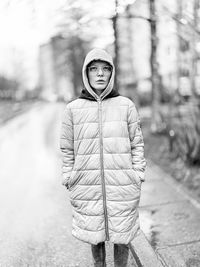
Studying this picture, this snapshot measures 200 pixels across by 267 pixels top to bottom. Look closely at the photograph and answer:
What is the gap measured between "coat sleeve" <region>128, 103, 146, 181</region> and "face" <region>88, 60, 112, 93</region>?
310mm

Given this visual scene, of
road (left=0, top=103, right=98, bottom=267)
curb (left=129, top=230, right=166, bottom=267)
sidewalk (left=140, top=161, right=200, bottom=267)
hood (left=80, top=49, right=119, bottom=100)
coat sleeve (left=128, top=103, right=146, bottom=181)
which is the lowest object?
road (left=0, top=103, right=98, bottom=267)

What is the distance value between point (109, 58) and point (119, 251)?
1759 millimetres

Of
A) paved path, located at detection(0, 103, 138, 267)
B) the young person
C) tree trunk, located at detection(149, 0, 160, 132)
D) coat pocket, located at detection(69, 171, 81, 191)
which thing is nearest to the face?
the young person

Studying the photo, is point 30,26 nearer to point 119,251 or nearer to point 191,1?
point 191,1

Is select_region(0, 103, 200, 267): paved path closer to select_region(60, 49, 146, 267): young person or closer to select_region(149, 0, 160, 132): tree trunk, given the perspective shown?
select_region(60, 49, 146, 267): young person

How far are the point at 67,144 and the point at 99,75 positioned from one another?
654 millimetres

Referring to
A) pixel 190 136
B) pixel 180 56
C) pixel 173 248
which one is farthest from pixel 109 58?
pixel 180 56

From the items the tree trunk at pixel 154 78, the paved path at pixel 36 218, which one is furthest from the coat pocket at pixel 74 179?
the tree trunk at pixel 154 78

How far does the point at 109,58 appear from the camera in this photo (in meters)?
2.99

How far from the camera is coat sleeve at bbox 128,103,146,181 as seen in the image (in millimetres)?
2973

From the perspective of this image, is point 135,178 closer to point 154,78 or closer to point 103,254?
point 103,254

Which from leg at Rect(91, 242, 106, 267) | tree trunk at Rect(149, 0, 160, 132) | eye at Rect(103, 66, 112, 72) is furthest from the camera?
tree trunk at Rect(149, 0, 160, 132)

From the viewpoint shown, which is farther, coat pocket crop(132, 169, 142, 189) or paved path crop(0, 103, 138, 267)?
paved path crop(0, 103, 138, 267)

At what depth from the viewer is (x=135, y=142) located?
9.91ft
